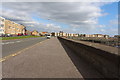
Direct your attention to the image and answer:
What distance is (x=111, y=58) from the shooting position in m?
3.96

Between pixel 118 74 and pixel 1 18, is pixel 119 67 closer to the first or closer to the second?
pixel 118 74

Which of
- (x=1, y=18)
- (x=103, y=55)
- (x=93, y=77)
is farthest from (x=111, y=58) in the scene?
(x=1, y=18)

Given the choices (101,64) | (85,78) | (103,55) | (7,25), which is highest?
(7,25)

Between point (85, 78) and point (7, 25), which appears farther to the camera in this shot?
point (7, 25)

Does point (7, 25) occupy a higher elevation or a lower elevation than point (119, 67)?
higher

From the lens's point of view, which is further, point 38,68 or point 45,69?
point 38,68

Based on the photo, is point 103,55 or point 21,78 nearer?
point 21,78

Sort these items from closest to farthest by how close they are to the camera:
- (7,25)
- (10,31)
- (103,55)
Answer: (103,55), (7,25), (10,31)

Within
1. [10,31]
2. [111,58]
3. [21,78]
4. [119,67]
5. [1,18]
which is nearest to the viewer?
[119,67]

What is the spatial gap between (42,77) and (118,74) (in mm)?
2499

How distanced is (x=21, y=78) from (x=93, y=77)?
2.57 metres

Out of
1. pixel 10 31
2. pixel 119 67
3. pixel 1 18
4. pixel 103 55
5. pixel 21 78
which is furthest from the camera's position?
pixel 10 31

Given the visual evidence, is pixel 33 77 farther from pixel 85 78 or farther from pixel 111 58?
pixel 111 58

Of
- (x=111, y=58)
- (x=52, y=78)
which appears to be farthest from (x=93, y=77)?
(x=52, y=78)
